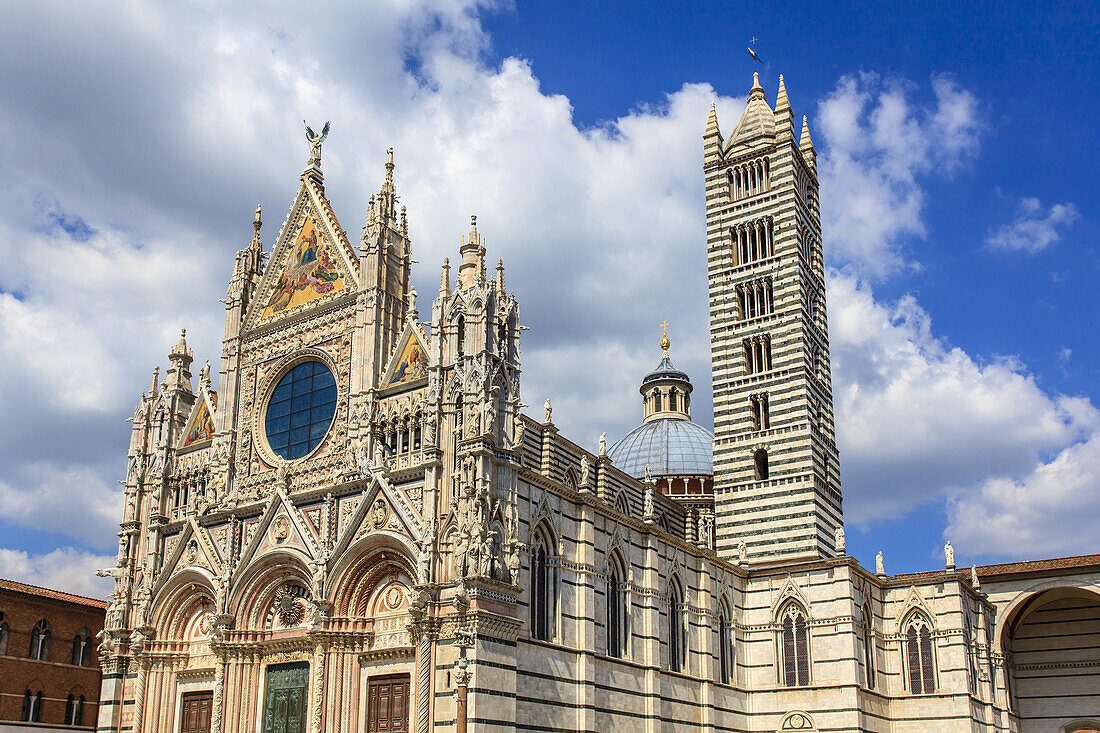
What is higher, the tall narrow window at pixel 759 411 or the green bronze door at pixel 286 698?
the tall narrow window at pixel 759 411

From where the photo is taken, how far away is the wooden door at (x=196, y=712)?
108 feet

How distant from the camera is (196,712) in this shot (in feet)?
109

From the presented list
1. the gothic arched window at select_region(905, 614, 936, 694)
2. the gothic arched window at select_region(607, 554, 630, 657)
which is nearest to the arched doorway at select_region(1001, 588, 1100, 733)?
the gothic arched window at select_region(905, 614, 936, 694)

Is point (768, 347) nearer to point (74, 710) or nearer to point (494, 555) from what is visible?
point (494, 555)

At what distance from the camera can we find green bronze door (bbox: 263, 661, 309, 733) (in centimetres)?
3078

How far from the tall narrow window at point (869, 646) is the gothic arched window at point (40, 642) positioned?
28427mm

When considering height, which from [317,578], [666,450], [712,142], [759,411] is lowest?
[317,578]

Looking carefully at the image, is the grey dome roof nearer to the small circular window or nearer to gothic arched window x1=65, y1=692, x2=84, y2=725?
Result: the small circular window

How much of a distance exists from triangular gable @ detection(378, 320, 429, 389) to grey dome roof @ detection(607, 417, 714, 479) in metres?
25.4

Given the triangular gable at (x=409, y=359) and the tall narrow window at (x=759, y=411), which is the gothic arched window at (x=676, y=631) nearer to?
the tall narrow window at (x=759, y=411)

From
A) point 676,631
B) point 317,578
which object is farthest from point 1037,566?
point 317,578

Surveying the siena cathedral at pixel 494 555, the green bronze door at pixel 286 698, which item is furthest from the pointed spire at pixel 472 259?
the green bronze door at pixel 286 698

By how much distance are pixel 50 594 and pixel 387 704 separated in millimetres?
15631

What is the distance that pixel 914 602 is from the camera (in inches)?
1570
